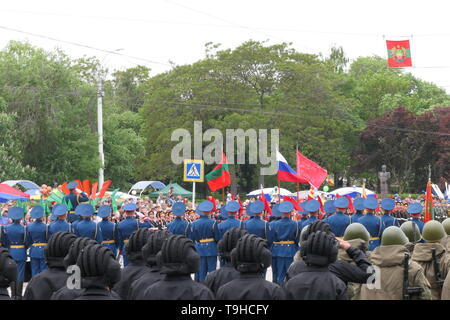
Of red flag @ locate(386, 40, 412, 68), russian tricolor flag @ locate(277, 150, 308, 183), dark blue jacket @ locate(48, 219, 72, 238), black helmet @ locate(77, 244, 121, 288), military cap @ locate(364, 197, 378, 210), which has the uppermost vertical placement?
red flag @ locate(386, 40, 412, 68)

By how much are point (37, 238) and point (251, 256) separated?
30.3ft

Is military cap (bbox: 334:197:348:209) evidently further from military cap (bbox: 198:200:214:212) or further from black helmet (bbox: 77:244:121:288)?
black helmet (bbox: 77:244:121:288)

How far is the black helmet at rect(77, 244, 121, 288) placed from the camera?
19.1ft

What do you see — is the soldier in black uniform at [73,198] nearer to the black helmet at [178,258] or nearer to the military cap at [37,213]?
the military cap at [37,213]

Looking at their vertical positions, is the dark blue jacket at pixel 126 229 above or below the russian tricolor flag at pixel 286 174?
below

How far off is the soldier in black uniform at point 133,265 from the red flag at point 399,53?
28964 mm

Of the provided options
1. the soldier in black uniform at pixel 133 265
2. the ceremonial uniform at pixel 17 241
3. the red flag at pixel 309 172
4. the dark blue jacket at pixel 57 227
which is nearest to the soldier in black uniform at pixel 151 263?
the soldier in black uniform at pixel 133 265

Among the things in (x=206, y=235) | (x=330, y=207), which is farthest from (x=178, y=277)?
(x=330, y=207)

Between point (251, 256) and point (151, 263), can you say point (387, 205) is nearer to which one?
point (151, 263)

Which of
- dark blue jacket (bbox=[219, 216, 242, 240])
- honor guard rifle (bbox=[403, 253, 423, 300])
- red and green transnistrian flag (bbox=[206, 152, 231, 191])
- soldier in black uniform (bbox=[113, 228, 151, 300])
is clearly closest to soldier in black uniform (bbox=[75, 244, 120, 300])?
soldier in black uniform (bbox=[113, 228, 151, 300])

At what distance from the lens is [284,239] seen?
47.4 feet

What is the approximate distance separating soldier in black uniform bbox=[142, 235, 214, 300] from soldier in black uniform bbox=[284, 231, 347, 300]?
2.63 ft

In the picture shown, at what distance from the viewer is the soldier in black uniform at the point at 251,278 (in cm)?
599
